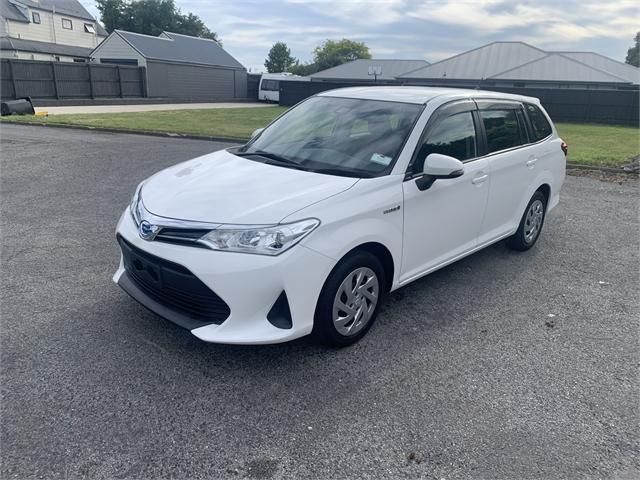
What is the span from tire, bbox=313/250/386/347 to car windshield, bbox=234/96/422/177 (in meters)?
0.70

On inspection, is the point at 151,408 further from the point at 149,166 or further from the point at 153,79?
the point at 153,79

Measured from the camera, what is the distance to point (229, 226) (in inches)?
122

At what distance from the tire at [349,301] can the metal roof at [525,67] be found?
3403 cm

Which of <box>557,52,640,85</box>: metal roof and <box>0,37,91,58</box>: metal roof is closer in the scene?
<box>557,52,640,85</box>: metal roof

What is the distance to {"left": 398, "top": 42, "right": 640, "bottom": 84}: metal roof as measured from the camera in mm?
32906

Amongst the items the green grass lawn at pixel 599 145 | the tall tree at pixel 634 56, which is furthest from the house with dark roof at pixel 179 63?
the tall tree at pixel 634 56

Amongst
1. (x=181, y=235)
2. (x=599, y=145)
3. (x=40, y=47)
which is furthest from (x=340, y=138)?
(x=40, y=47)

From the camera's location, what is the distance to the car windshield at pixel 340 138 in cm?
388

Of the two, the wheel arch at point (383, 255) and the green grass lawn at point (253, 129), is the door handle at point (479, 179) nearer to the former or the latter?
the wheel arch at point (383, 255)

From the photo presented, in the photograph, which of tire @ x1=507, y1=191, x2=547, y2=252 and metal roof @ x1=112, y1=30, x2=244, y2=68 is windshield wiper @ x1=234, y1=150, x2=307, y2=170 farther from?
metal roof @ x1=112, y1=30, x2=244, y2=68

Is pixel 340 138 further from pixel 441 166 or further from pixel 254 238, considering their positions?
pixel 254 238

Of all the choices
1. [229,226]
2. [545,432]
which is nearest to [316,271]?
[229,226]

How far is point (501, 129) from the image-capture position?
5.03 m

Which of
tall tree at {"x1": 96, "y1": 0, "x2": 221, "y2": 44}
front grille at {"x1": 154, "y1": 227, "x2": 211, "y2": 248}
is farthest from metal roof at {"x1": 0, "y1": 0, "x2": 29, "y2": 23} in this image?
front grille at {"x1": 154, "y1": 227, "x2": 211, "y2": 248}
